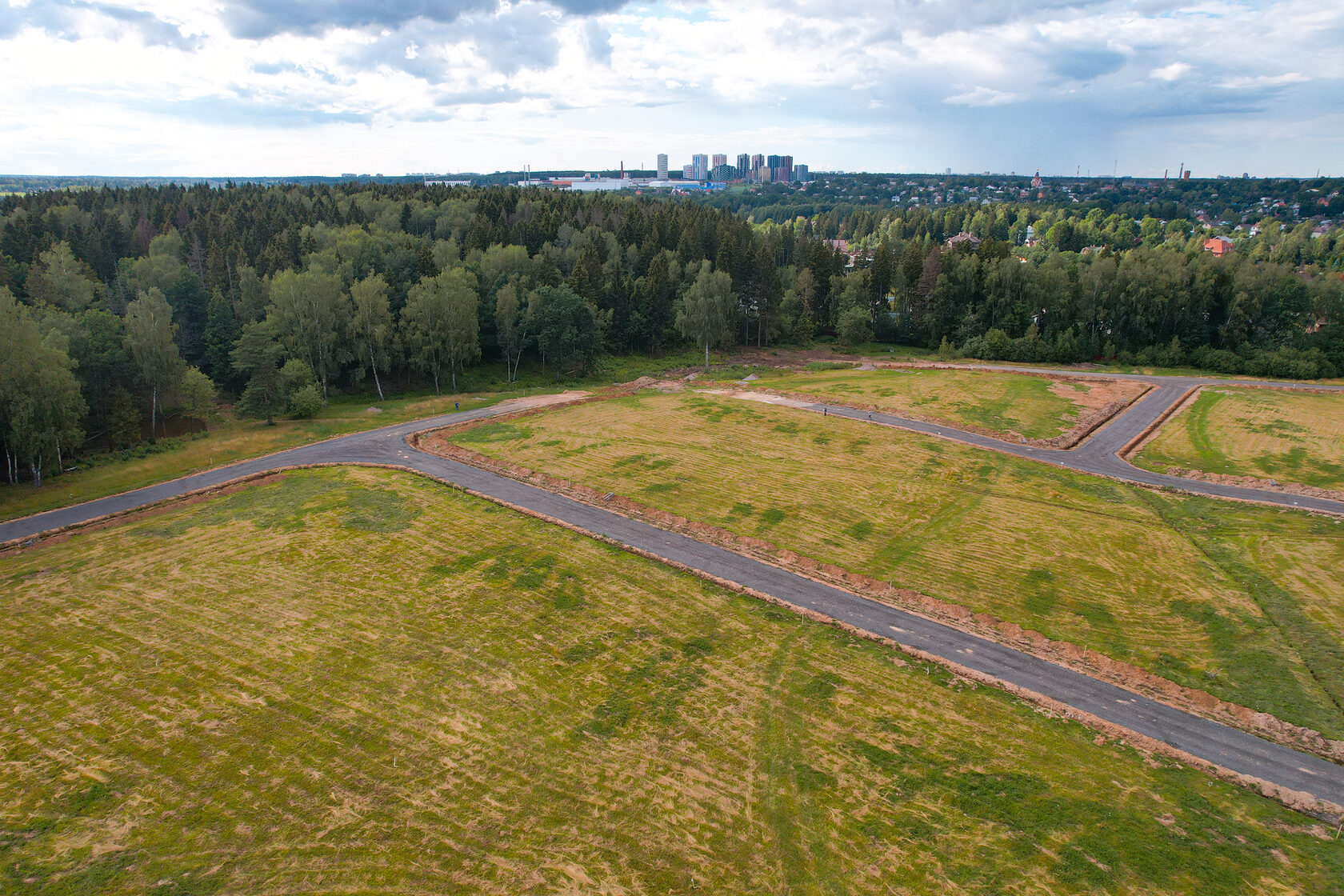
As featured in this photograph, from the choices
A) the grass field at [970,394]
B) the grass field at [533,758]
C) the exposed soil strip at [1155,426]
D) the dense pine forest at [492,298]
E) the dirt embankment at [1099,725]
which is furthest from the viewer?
the dense pine forest at [492,298]

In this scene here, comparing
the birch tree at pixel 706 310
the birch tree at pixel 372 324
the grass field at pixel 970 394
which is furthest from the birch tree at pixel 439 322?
the grass field at pixel 970 394

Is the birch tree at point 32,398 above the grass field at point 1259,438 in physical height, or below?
above

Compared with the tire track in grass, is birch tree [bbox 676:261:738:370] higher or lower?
higher

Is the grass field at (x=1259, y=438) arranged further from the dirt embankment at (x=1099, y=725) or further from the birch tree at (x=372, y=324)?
the birch tree at (x=372, y=324)

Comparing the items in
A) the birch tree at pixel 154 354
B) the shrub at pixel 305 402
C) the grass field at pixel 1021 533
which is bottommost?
the grass field at pixel 1021 533

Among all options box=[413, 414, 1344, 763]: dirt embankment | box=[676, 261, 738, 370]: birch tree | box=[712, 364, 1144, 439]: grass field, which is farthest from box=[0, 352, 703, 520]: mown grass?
box=[712, 364, 1144, 439]: grass field

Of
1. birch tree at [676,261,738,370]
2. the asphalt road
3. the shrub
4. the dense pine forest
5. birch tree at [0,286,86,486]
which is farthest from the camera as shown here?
birch tree at [676,261,738,370]

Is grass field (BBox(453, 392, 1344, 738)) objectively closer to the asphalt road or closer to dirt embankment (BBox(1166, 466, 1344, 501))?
the asphalt road

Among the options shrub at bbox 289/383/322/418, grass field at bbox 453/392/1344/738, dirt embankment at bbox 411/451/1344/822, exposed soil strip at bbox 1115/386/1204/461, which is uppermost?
shrub at bbox 289/383/322/418
